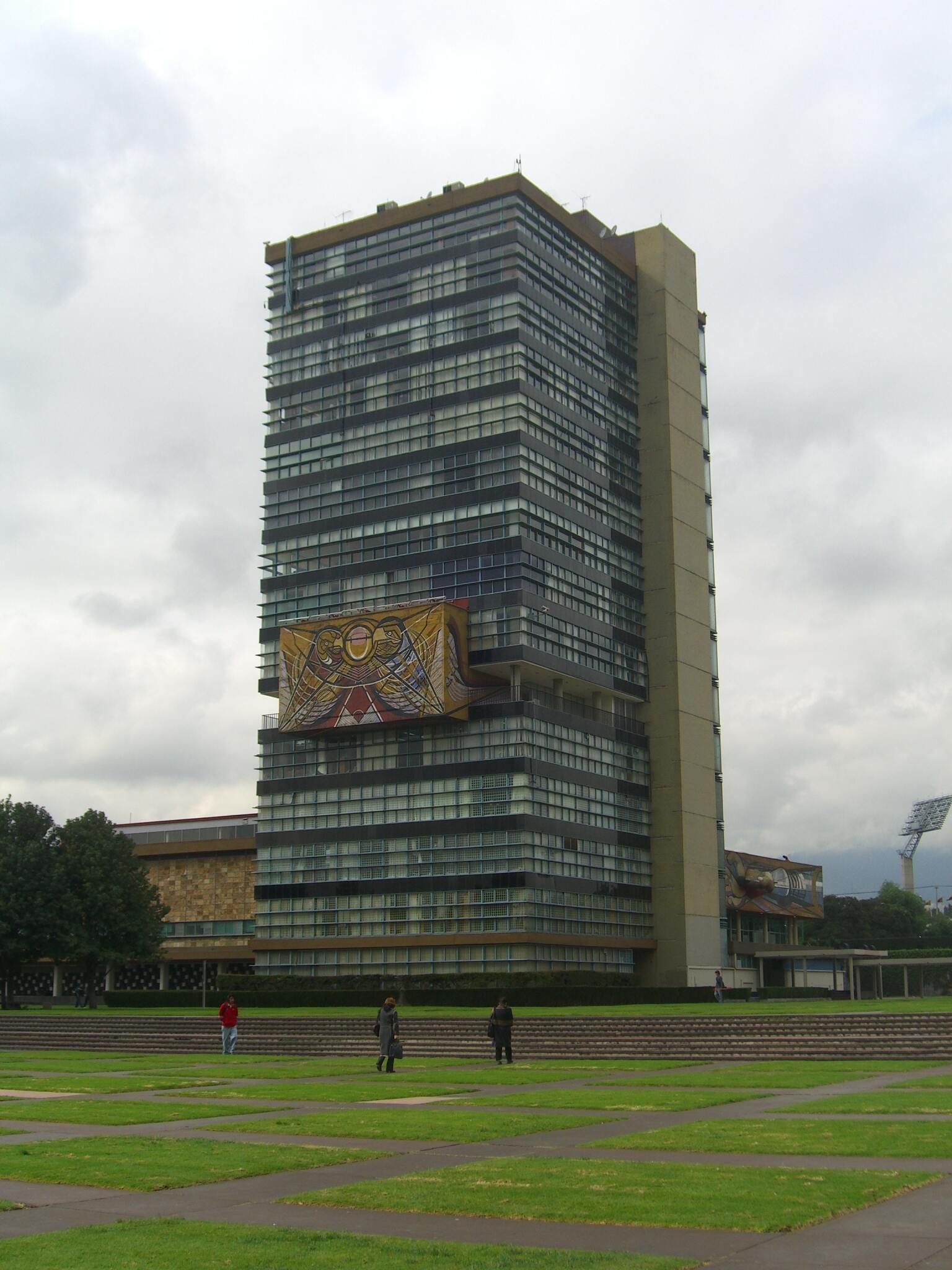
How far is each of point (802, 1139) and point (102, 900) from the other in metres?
74.8

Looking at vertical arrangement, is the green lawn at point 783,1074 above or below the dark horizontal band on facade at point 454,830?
below

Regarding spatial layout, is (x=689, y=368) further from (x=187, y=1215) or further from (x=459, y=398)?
(x=187, y=1215)

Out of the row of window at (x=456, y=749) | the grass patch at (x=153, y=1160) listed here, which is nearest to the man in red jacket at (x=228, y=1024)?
the grass patch at (x=153, y=1160)

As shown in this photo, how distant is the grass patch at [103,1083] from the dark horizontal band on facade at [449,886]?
2148 inches

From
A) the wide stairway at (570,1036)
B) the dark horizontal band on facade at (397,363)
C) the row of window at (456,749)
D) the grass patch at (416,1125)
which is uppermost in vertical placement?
the dark horizontal band on facade at (397,363)

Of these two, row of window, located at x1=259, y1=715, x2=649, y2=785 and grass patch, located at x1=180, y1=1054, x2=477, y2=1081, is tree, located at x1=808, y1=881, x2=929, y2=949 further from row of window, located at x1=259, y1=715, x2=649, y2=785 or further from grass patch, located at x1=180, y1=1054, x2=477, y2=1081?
grass patch, located at x1=180, y1=1054, x2=477, y2=1081

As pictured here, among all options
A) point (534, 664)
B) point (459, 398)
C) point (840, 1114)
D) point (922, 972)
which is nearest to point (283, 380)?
point (459, 398)

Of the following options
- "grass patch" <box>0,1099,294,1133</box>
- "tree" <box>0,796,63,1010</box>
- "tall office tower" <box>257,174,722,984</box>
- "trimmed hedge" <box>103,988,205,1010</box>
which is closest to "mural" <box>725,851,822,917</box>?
"tall office tower" <box>257,174,722,984</box>

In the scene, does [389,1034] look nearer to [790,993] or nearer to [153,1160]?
[153,1160]

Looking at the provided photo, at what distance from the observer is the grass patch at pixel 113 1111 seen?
2462 centimetres

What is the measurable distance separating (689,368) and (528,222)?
933 inches

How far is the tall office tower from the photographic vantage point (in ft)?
305

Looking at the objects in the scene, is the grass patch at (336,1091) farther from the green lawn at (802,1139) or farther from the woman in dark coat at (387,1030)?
the green lawn at (802,1139)

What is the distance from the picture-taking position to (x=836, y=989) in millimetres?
123250
